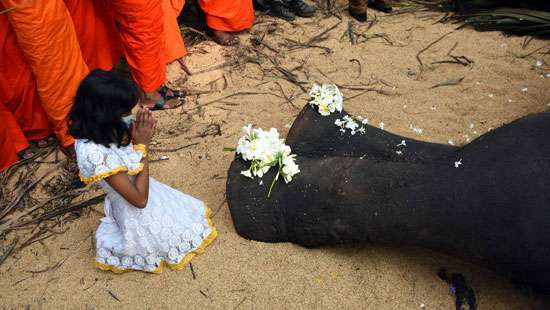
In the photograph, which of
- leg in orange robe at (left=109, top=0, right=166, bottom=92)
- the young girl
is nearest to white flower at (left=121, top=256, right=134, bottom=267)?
the young girl

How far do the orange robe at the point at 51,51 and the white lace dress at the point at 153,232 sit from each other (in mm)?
1117

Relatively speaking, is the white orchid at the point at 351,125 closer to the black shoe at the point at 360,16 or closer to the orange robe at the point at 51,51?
the orange robe at the point at 51,51

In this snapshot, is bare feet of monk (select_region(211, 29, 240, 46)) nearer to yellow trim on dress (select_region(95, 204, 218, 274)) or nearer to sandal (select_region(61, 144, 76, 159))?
sandal (select_region(61, 144, 76, 159))

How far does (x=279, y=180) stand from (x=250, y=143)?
10.2 inches

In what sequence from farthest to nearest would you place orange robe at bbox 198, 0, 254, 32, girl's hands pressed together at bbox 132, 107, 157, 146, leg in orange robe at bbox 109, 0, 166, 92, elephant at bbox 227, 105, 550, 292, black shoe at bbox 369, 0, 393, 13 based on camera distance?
1. black shoe at bbox 369, 0, 393, 13
2. orange robe at bbox 198, 0, 254, 32
3. leg in orange robe at bbox 109, 0, 166, 92
4. girl's hands pressed together at bbox 132, 107, 157, 146
5. elephant at bbox 227, 105, 550, 292

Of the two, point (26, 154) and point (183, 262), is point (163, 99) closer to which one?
point (26, 154)

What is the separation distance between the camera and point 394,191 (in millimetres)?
2305

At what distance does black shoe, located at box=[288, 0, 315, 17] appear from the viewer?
16.5ft

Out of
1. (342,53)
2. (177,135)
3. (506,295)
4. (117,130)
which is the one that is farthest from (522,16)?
(117,130)

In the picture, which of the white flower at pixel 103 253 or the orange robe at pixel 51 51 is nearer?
the white flower at pixel 103 253

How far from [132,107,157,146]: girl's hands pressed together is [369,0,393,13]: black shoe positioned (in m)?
3.53

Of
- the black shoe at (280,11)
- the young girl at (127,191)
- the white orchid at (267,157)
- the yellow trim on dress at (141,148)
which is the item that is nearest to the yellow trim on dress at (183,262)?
the young girl at (127,191)

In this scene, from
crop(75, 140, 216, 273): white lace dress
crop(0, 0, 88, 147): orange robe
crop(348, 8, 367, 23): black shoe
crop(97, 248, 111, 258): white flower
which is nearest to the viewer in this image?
crop(75, 140, 216, 273): white lace dress

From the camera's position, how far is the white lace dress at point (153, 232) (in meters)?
2.51
